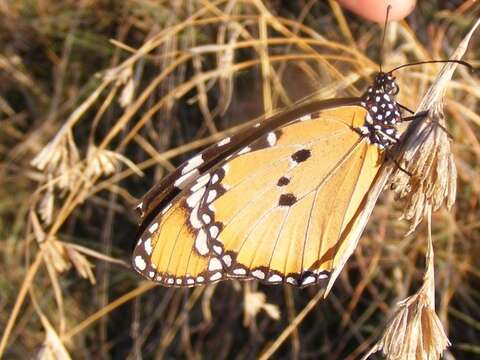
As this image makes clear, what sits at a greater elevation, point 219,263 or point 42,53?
point 42,53

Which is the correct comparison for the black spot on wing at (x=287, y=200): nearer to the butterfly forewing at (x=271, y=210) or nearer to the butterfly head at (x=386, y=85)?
the butterfly forewing at (x=271, y=210)

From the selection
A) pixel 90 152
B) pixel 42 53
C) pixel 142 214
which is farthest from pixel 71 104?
pixel 142 214

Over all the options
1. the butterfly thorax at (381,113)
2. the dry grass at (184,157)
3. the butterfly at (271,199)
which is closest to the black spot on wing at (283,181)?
the butterfly at (271,199)

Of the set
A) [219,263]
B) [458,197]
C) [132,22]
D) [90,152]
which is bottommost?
[219,263]

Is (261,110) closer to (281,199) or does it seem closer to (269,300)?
(269,300)

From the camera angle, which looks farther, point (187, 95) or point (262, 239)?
point (187, 95)

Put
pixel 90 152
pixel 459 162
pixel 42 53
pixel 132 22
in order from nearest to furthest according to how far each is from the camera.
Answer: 1. pixel 90 152
2. pixel 459 162
3. pixel 132 22
4. pixel 42 53

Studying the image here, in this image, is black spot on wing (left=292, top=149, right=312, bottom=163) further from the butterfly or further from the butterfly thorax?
the butterfly thorax

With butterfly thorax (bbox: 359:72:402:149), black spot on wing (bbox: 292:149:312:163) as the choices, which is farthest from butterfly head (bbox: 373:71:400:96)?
black spot on wing (bbox: 292:149:312:163)

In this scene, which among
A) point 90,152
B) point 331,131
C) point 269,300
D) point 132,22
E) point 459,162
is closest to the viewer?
point 331,131
